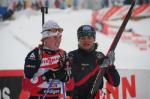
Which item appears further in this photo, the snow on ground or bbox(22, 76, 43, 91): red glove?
the snow on ground

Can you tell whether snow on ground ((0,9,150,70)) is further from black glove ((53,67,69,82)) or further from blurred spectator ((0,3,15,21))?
black glove ((53,67,69,82))

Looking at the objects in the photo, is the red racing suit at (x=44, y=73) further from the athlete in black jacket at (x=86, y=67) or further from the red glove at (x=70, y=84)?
the athlete in black jacket at (x=86, y=67)

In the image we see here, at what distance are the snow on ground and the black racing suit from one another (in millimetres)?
4216

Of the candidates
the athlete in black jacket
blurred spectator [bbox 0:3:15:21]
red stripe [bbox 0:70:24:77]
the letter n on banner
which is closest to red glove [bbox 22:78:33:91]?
the athlete in black jacket

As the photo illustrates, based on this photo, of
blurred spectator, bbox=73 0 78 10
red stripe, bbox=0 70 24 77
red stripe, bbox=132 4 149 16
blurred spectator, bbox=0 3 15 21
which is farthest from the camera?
blurred spectator, bbox=73 0 78 10

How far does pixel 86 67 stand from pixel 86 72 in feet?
0.19

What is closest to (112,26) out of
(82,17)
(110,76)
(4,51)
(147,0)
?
(82,17)

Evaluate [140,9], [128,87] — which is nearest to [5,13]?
[140,9]

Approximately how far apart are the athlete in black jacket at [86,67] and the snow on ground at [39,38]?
423cm

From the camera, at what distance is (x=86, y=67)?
5.02m

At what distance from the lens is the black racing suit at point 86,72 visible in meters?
4.95

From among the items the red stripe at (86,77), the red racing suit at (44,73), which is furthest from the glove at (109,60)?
the red racing suit at (44,73)

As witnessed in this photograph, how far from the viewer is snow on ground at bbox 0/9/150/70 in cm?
1016

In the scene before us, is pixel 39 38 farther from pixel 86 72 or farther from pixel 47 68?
pixel 47 68
